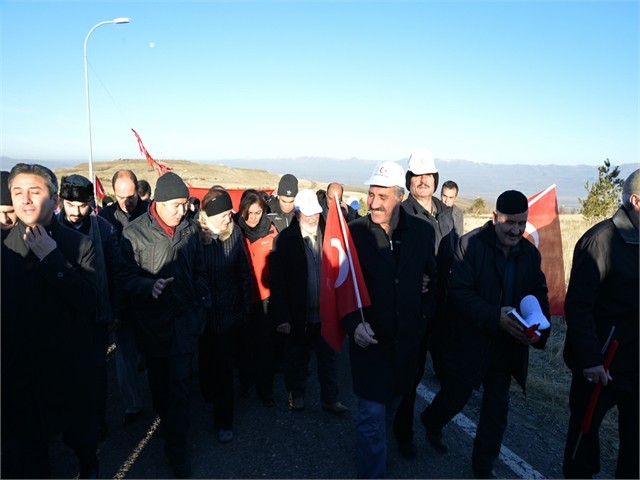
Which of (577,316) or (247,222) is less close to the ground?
(247,222)

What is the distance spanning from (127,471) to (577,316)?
3527 mm

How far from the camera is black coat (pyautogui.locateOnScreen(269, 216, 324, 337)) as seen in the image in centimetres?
402

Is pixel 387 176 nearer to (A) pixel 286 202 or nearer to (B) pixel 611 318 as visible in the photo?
(B) pixel 611 318

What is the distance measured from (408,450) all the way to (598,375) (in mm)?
1577

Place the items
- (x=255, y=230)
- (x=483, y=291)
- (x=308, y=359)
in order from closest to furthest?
(x=483, y=291)
(x=308, y=359)
(x=255, y=230)

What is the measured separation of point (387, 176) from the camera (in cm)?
312

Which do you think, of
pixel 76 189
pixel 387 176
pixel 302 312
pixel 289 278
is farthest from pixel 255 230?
pixel 387 176

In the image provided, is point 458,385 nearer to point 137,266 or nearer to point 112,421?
point 137,266

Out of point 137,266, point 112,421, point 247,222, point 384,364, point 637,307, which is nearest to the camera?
point 637,307

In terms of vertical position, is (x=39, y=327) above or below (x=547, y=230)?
below

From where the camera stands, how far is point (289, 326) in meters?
4.10

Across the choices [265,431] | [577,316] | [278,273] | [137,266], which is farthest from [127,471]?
[577,316]

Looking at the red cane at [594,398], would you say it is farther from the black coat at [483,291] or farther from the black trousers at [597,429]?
the black coat at [483,291]

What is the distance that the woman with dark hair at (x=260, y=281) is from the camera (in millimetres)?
4398
